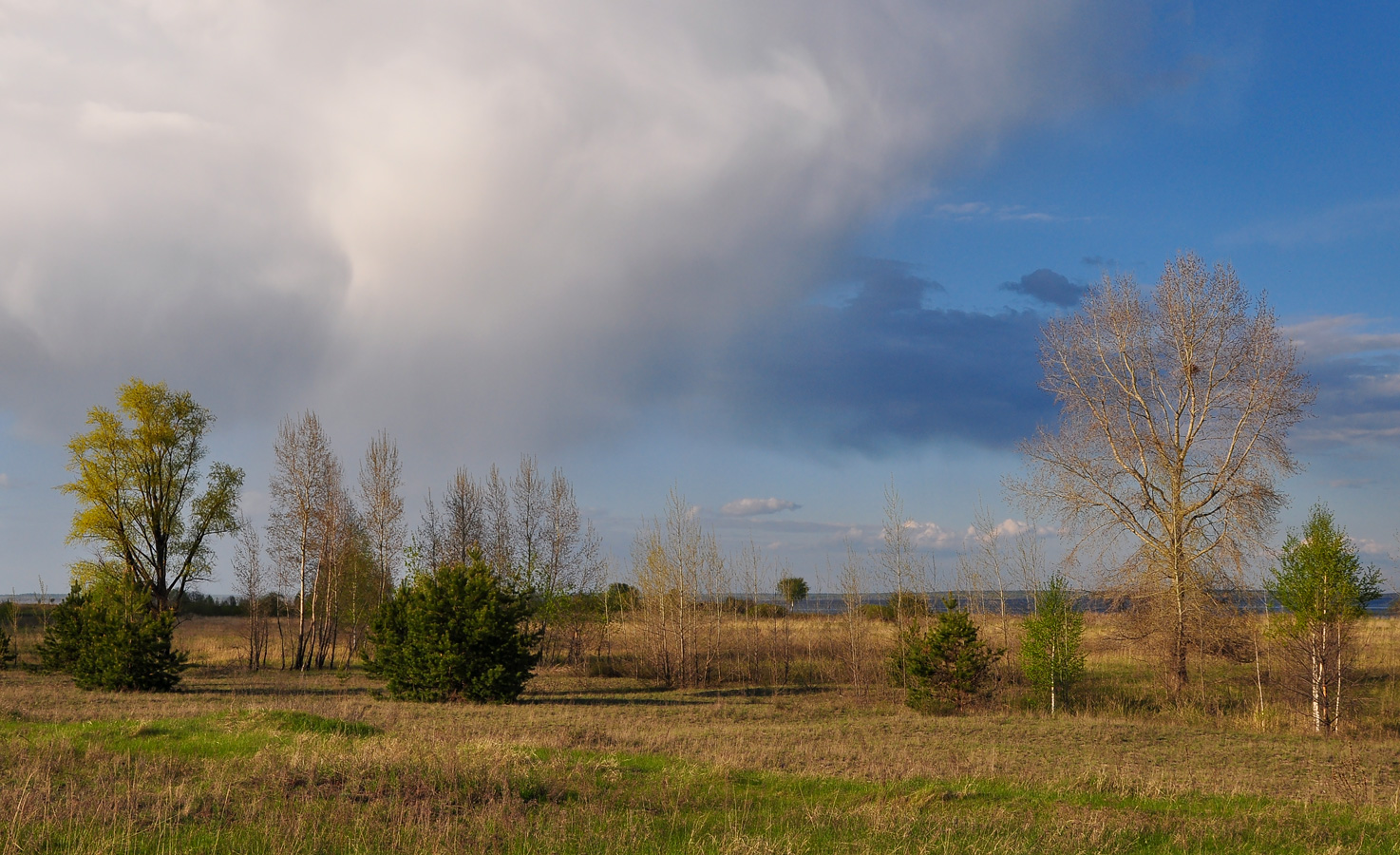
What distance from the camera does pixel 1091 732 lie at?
1853 cm

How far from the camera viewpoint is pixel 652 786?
988cm

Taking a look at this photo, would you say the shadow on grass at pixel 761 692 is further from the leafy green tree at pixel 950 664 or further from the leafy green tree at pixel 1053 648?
the leafy green tree at pixel 1053 648

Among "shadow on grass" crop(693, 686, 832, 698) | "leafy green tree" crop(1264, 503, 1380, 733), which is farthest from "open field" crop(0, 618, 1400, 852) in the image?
"shadow on grass" crop(693, 686, 832, 698)

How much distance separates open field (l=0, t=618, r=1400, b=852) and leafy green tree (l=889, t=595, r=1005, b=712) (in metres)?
2.84

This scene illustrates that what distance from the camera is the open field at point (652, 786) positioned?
7262 mm

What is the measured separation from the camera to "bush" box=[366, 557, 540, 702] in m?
22.3

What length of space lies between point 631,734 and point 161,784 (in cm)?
844

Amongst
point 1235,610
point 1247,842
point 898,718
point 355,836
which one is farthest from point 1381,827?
point 1235,610

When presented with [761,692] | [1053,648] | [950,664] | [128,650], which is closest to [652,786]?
[950,664]

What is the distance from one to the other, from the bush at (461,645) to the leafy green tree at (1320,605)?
1969cm

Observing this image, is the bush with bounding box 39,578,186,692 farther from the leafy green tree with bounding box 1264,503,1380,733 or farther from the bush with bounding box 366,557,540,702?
the leafy green tree with bounding box 1264,503,1380,733

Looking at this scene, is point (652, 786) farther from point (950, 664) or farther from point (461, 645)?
point (950, 664)

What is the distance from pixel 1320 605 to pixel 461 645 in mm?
21806

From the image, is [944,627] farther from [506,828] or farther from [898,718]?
[506,828]
